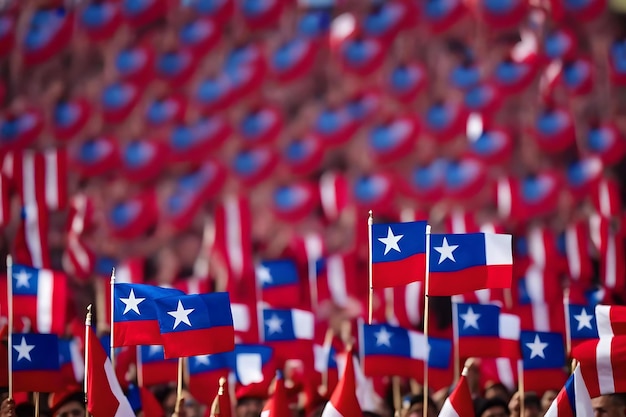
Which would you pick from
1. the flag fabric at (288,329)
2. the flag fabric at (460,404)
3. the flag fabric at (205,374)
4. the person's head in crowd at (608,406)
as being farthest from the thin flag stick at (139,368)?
the person's head in crowd at (608,406)

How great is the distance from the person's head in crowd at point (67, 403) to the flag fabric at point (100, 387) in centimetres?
115

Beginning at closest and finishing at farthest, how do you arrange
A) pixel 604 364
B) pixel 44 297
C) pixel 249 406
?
pixel 604 364 < pixel 249 406 < pixel 44 297

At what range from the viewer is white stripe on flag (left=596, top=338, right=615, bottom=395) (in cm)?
838

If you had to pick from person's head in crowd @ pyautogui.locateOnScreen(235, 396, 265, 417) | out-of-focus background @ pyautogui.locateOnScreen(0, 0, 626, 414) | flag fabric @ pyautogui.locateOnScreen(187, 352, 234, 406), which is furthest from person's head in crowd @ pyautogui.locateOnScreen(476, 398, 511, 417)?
out-of-focus background @ pyautogui.locateOnScreen(0, 0, 626, 414)

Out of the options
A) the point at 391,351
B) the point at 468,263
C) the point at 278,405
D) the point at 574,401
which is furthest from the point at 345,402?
the point at 391,351

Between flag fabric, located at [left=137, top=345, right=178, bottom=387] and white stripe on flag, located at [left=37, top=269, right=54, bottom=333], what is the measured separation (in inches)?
31.9

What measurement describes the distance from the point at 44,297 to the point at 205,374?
54.5 inches

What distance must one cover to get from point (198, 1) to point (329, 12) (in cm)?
215

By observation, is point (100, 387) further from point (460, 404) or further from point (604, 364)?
point (604, 364)

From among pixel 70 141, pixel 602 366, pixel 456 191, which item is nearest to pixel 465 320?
pixel 602 366

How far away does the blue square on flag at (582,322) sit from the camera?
10125 mm

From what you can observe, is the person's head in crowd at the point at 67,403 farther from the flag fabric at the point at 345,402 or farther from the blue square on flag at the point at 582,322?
the blue square on flag at the point at 582,322

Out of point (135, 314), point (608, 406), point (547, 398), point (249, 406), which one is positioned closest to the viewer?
point (135, 314)

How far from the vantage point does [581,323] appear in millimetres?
10133
